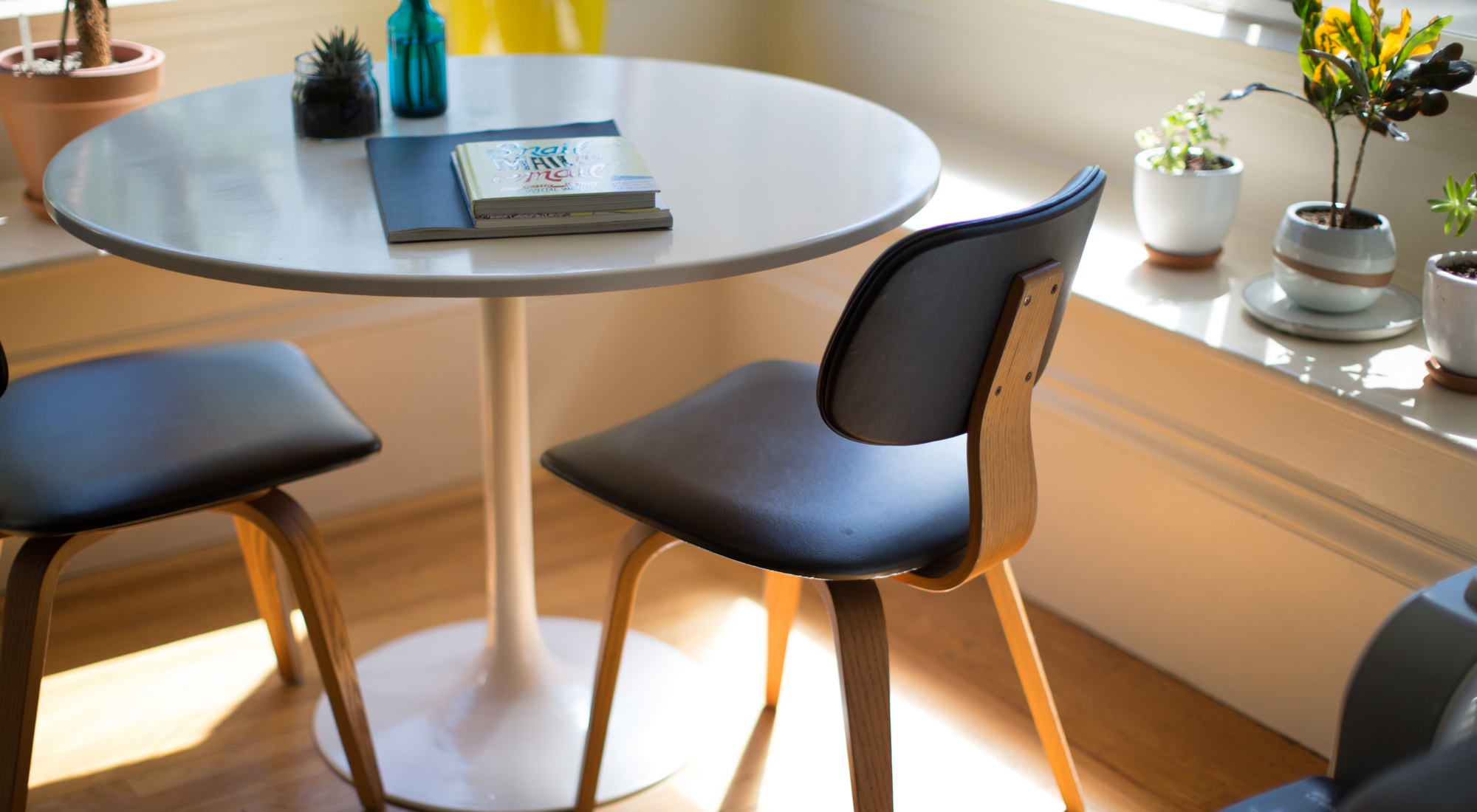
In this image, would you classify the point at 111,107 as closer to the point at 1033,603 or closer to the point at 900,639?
the point at 900,639

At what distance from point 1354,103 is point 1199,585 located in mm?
694

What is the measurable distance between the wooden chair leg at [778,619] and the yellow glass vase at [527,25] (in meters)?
1.00

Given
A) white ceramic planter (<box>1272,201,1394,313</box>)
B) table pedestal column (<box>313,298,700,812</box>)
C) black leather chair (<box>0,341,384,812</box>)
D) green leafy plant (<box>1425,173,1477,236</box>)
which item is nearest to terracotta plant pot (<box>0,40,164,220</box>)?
black leather chair (<box>0,341,384,812</box>)

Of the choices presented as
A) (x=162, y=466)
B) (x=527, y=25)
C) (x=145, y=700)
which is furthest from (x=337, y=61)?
(x=145, y=700)

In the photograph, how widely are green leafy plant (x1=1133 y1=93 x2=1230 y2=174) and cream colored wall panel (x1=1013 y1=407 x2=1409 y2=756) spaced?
42 cm

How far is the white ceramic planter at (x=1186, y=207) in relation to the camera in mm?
1827

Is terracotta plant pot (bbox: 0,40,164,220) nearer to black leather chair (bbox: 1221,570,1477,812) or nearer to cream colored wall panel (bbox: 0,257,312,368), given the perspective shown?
cream colored wall panel (bbox: 0,257,312,368)

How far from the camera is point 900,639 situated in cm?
196

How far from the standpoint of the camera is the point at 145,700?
1.77 m

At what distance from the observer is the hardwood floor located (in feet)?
5.34

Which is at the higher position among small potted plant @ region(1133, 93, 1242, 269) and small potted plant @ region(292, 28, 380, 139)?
small potted plant @ region(292, 28, 380, 139)

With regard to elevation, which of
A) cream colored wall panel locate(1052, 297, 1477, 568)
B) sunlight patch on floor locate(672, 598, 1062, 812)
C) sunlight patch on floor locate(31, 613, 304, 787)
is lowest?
sunlight patch on floor locate(31, 613, 304, 787)

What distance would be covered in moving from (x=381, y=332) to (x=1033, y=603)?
4.02ft

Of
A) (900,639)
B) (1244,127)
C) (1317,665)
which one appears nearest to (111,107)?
(900,639)
